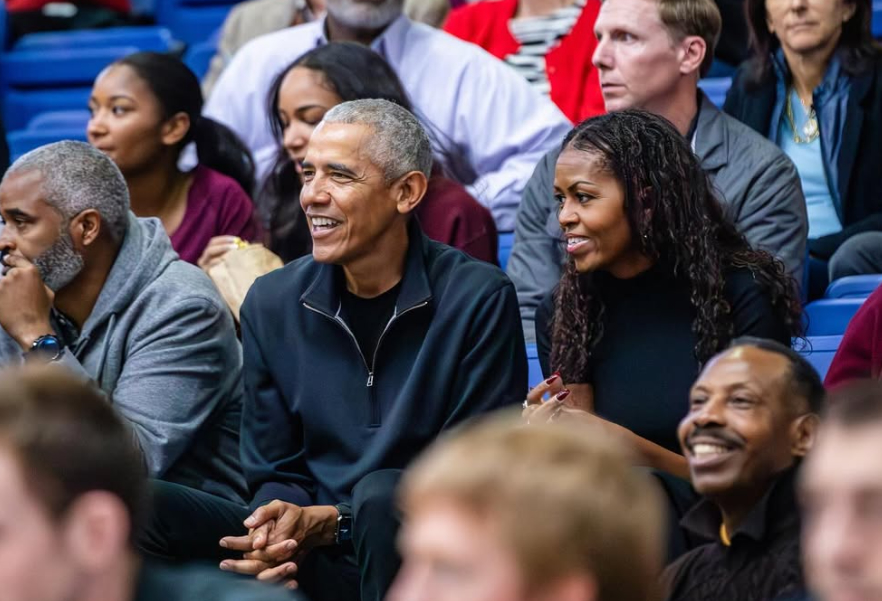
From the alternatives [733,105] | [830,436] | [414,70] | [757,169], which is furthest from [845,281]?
[830,436]

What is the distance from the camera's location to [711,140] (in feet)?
12.1

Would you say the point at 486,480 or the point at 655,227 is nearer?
the point at 486,480

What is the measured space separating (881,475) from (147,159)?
119 inches

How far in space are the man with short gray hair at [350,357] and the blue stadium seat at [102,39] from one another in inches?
106

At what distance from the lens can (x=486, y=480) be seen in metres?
1.42

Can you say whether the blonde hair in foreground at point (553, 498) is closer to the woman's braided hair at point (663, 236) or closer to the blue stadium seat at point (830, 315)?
the woman's braided hair at point (663, 236)

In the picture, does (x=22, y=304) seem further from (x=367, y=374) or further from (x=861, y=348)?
(x=861, y=348)

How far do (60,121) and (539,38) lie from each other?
167 centimetres

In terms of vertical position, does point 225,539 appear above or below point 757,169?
below

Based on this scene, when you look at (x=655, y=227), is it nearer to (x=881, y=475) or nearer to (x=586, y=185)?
(x=586, y=185)

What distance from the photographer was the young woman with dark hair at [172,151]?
4.04 meters

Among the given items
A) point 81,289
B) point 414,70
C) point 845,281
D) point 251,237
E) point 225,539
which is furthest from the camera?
point 414,70

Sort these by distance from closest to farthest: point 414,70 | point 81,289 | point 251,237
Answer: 1. point 81,289
2. point 251,237
3. point 414,70

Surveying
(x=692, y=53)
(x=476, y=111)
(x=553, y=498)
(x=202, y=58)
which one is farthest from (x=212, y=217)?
(x=553, y=498)
